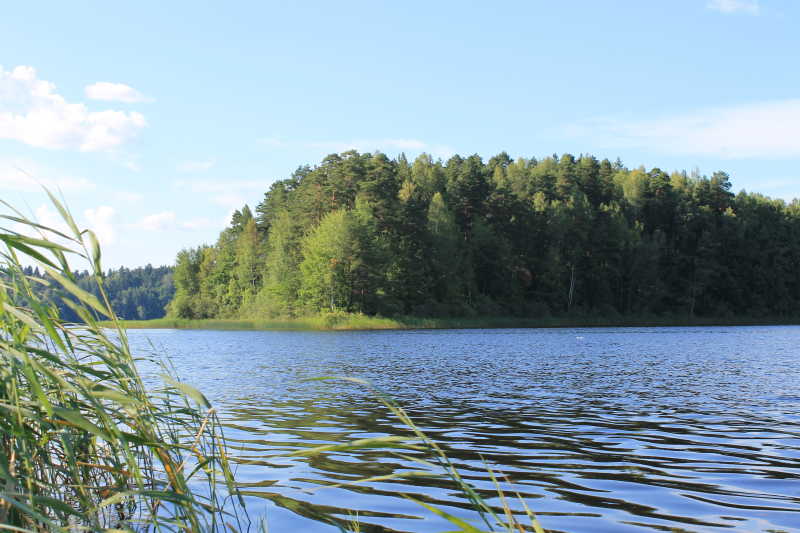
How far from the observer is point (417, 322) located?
6775cm

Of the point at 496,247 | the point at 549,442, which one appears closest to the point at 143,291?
the point at 496,247

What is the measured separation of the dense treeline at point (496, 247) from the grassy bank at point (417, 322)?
7.85 feet

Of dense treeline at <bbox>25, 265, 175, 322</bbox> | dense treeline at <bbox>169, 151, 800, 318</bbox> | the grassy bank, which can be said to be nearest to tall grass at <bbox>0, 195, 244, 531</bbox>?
the grassy bank

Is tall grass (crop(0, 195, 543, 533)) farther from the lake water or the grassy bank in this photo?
the grassy bank

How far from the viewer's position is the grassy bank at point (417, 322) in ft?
216

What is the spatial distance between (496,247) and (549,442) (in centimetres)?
7455

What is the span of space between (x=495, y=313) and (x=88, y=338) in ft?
246

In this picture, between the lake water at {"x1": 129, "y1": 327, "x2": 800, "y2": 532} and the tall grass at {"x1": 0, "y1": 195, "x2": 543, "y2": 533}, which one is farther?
the lake water at {"x1": 129, "y1": 327, "x2": 800, "y2": 532}

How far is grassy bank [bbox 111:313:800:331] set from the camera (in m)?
65.9

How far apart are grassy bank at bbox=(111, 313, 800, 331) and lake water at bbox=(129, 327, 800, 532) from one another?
4375 cm

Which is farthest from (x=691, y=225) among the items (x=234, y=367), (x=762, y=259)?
(x=234, y=367)

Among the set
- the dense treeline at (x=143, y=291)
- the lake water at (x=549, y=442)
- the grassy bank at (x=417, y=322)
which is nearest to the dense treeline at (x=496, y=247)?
the grassy bank at (x=417, y=322)

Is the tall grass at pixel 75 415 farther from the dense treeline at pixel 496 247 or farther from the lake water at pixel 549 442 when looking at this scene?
the dense treeline at pixel 496 247

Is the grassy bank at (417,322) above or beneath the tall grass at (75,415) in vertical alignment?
beneath
